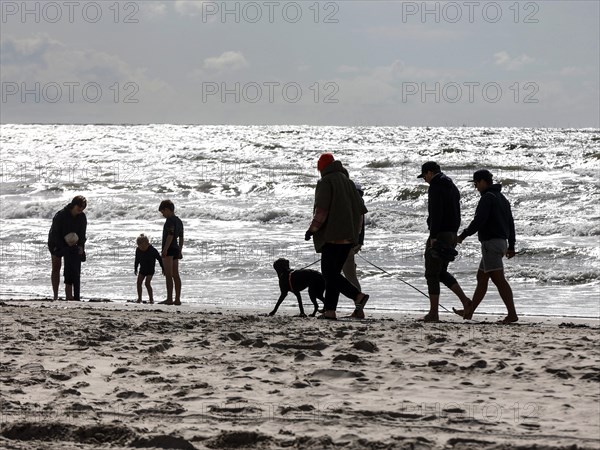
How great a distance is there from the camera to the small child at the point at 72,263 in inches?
444

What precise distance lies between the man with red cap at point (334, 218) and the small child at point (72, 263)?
13.2 feet

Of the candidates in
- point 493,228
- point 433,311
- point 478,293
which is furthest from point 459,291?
point 493,228

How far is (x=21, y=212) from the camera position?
25.4 meters

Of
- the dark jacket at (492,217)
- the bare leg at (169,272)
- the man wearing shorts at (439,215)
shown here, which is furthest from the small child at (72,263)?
the dark jacket at (492,217)

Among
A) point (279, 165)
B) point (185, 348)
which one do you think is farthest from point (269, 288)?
point (279, 165)

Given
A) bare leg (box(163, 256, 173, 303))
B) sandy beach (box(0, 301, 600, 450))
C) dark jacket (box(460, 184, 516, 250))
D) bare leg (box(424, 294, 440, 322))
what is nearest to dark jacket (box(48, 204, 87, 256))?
bare leg (box(163, 256, 173, 303))

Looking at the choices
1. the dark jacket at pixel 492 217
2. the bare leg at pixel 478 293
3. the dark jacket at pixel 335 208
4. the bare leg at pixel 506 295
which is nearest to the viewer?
the dark jacket at pixel 335 208

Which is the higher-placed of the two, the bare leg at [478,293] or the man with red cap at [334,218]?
the man with red cap at [334,218]

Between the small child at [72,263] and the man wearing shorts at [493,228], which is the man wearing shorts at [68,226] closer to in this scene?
the small child at [72,263]

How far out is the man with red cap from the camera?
834 cm

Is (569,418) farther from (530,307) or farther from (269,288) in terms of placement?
(269,288)

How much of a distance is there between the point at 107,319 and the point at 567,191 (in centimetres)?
2104

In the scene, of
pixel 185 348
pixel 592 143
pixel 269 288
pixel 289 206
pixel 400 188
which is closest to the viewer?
pixel 185 348

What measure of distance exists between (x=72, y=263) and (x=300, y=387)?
666cm
